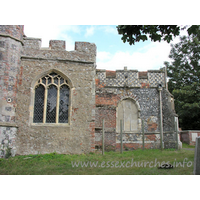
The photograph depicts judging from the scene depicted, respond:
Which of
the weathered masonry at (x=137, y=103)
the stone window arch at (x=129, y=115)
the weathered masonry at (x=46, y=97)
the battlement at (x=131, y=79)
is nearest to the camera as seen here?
the weathered masonry at (x=46, y=97)

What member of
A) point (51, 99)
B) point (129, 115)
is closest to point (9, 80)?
point (51, 99)

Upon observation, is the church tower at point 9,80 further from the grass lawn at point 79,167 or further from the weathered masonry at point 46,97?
the grass lawn at point 79,167

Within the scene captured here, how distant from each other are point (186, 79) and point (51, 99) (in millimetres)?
16594

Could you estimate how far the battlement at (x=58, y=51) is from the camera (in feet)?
28.1

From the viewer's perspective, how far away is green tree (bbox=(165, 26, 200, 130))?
1769 cm

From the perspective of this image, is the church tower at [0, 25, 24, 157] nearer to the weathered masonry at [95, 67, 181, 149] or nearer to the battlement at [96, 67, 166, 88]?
the weathered masonry at [95, 67, 181, 149]

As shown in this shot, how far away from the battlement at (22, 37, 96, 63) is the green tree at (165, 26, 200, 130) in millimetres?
11016

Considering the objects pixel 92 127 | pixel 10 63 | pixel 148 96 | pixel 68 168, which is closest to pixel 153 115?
pixel 148 96

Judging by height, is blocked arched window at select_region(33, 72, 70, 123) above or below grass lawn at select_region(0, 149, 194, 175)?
above

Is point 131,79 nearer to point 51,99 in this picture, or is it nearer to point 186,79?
point 51,99

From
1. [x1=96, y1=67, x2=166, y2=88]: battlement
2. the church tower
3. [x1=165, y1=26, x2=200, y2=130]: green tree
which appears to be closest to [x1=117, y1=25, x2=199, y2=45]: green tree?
the church tower

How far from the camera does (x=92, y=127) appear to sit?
8352mm

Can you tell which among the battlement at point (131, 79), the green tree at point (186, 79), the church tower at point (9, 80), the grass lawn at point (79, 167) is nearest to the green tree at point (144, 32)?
the grass lawn at point (79, 167)

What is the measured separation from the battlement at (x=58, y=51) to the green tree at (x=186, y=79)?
11016mm
